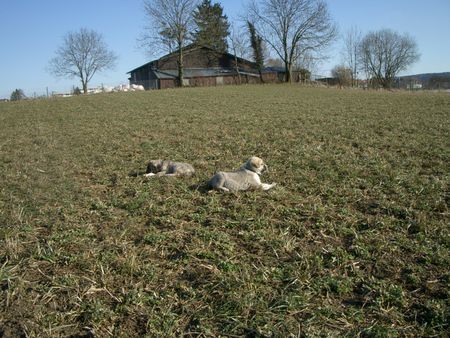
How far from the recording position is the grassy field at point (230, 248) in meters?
2.20

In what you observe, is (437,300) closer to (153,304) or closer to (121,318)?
(153,304)

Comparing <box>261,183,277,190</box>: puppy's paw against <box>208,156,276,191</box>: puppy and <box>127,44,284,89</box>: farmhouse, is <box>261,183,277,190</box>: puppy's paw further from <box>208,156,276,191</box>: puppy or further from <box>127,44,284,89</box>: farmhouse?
<box>127,44,284,89</box>: farmhouse

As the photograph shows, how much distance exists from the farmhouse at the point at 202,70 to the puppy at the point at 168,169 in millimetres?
41641

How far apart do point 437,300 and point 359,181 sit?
7.95 ft

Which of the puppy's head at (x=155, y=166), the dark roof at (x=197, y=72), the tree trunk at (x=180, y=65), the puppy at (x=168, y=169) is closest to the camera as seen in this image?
the puppy at (x=168, y=169)

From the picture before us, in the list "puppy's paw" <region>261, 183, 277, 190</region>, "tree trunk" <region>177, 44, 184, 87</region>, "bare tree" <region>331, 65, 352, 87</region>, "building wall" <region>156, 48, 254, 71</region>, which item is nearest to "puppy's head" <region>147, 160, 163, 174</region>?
"puppy's paw" <region>261, 183, 277, 190</region>

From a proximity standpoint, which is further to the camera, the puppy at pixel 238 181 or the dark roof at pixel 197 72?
the dark roof at pixel 197 72

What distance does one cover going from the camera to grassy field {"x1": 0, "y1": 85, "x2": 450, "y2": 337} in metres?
2.20

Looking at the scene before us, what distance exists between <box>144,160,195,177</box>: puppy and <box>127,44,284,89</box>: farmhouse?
4164cm

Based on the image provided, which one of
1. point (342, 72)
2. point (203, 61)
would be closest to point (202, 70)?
point (203, 61)

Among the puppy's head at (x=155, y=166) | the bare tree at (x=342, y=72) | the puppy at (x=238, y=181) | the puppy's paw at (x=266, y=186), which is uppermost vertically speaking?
the bare tree at (x=342, y=72)

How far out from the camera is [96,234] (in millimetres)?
3338

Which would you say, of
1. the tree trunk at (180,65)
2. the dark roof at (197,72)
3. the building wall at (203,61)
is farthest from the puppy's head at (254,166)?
the building wall at (203,61)

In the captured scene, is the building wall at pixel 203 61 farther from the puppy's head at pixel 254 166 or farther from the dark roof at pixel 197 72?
the puppy's head at pixel 254 166
